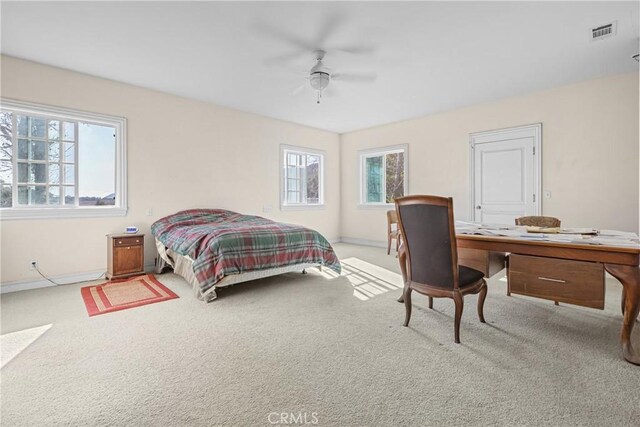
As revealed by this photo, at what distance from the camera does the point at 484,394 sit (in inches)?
62.9

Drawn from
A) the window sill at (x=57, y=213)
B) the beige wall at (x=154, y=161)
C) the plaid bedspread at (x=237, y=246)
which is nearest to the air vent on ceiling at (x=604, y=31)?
the plaid bedspread at (x=237, y=246)

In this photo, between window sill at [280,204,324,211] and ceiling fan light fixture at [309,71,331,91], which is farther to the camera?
window sill at [280,204,324,211]

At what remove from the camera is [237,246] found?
10.6 ft

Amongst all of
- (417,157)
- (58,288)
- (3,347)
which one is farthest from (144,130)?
(417,157)

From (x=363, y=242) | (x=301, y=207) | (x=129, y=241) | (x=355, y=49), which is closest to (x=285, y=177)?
(x=301, y=207)

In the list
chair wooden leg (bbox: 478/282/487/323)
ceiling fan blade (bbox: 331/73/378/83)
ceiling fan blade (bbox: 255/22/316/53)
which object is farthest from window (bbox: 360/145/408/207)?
chair wooden leg (bbox: 478/282/487/323)

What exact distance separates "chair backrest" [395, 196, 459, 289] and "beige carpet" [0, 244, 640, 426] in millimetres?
458

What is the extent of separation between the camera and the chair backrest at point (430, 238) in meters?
2.10

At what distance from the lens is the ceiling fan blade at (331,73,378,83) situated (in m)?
3.95

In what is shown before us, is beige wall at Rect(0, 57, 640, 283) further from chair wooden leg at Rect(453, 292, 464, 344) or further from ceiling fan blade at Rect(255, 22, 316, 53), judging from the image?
chair wooden leg at Rect(453, 292, 464, 344)

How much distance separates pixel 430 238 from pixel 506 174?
356cm

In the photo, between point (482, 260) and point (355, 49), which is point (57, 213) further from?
point (482, 260)

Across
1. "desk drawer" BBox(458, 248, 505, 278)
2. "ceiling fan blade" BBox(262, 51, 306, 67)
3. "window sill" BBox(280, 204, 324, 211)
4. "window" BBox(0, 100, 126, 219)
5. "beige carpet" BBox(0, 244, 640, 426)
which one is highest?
"ceiling fan blade" BBox(262, 51, 306, 67)

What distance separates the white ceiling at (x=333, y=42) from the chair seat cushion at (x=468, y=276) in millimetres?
2203
